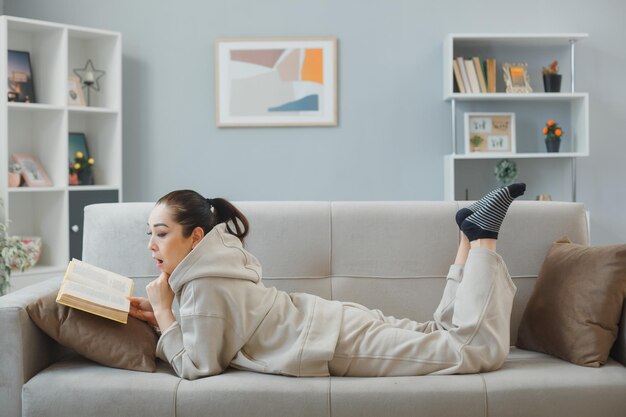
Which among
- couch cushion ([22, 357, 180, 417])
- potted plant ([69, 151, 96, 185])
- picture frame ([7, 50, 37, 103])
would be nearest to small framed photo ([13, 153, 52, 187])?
potted plant ([69, 151, 96, 185])

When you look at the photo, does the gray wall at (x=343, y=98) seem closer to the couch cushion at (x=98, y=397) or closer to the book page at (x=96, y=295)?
the book page at (x=96, y=295)

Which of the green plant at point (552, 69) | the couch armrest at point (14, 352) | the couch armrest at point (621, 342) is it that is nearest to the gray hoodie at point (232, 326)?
the couch armrest at point (14, 352)

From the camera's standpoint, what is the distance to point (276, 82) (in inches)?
176

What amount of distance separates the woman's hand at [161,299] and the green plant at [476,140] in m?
2.65

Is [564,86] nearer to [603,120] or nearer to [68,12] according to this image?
[603,120]

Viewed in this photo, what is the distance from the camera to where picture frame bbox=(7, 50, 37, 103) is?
4.04m

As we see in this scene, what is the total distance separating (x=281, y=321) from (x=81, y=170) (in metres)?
2.54

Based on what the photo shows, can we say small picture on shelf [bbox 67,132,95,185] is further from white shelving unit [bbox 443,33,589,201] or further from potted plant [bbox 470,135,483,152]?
potted plant [bbox 470,135,483,152]

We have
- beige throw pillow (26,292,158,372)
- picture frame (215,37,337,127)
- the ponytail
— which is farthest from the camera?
picture frame (215,37,337,127)

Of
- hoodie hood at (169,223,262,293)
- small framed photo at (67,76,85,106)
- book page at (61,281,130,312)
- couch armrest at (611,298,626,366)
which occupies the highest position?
small framed photo at (67,76,85,106)

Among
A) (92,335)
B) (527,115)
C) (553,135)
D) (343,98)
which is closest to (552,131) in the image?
(553,135)

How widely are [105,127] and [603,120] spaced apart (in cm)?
296

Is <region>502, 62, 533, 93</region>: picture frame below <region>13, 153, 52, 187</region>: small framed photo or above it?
above

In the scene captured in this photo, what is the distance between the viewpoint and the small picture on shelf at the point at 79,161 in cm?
425
